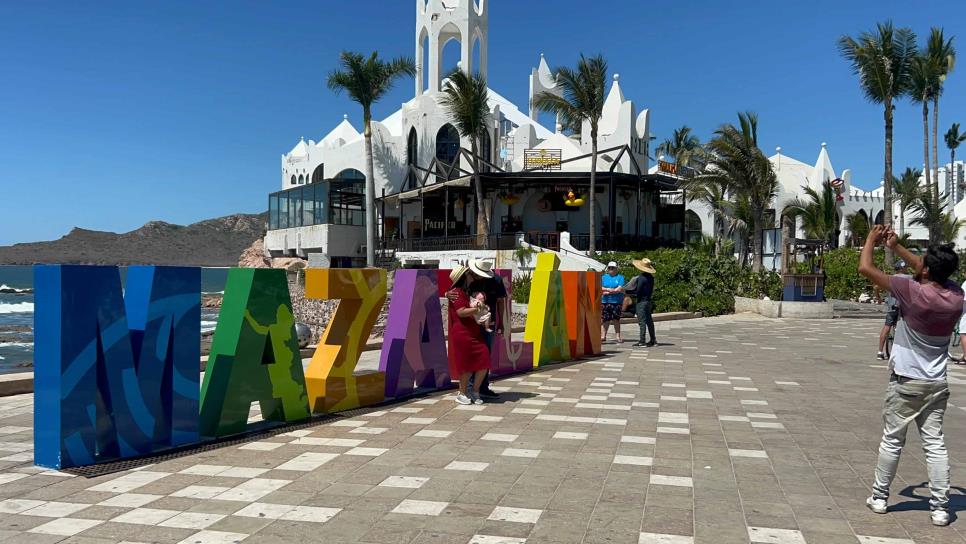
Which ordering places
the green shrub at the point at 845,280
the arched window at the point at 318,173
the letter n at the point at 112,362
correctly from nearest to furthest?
the letter n at the point at 112,362 → the green shrub at the point at 845,280 → the arched window at the point at 318,173

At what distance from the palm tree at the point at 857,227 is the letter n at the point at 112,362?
153 feet

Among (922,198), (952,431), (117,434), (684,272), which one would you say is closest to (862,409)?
(952,431)

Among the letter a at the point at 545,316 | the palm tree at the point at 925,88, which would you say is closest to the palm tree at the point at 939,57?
the palm tree at the point at 925,88

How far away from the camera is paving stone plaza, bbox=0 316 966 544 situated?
4.23 m

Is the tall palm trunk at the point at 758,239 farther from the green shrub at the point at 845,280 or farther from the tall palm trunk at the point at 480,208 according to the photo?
the tall palm trunk at the point at 480,208

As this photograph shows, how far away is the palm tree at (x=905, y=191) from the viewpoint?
38938 millimetres

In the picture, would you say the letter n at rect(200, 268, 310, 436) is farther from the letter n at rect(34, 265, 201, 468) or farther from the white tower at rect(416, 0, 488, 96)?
the white tower at rect(416, 0, 488, 96)

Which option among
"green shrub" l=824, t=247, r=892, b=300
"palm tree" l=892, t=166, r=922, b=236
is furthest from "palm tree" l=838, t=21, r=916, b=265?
"palm tree" l=892, t=166, r=922, b=236

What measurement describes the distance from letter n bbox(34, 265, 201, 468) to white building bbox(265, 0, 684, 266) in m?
26.3

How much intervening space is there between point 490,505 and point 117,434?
9.99 ft

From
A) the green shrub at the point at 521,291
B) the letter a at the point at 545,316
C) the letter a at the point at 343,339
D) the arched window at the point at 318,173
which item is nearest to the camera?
the letter a at the point at 343,339

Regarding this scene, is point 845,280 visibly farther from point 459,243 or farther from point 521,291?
point 459,243

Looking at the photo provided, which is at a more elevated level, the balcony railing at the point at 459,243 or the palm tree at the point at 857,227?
the palm tree at the point at 857,227

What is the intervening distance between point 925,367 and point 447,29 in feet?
140
